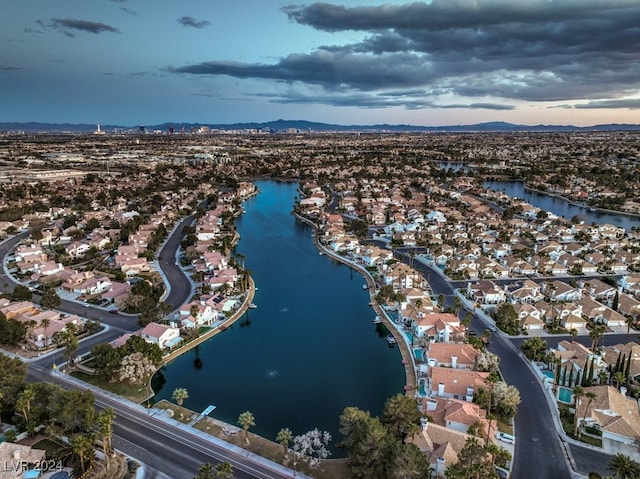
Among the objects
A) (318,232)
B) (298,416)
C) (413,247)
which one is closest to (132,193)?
(318,232)

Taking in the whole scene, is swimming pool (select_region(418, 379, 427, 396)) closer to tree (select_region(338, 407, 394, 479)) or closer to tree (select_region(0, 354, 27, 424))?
tree (select_region(338, 407, 394, 479))

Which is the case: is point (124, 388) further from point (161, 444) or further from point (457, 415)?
point (457, 415)

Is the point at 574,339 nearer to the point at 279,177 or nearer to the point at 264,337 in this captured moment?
the point at 264,337

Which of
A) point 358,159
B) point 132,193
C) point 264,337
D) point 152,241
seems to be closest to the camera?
point 264,337

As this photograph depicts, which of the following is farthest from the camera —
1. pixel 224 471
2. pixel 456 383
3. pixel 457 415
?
pixel 456 383

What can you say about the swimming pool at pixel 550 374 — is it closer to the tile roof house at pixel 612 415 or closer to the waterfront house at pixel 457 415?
the tile roof house at pixel 612 415

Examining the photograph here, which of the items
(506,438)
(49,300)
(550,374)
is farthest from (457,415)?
(49,300)

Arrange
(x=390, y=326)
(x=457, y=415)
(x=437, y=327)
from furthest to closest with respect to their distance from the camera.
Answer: (x=390, y=326), (x=437, y=327), (x=457, y=415)
